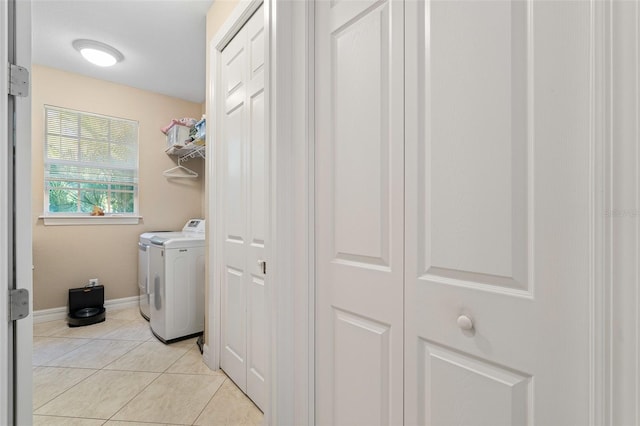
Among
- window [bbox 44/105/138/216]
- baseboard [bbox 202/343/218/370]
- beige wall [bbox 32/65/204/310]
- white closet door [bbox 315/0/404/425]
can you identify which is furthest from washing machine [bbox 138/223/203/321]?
white closet door [bbox 315/0/404/425]

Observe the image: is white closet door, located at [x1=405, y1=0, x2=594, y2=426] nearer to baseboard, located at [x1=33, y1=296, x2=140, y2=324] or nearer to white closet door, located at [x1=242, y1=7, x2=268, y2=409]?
white closet door, located at [x1=242, y1=7, x2=268, y2=409]

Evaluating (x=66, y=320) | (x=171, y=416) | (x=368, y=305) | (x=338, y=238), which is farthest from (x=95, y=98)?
(x=368, y=305)

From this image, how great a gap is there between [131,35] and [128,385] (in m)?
2.74

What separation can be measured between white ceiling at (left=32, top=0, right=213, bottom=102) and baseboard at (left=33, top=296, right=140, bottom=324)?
2515 millimetres

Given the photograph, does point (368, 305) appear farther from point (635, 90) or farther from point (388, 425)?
point (635, 90)

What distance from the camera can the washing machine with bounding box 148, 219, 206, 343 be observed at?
2.58 meters

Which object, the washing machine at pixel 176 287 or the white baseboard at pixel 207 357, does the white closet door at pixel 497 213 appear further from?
the washing machine at pixel 176 287

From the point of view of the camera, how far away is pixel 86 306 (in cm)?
314

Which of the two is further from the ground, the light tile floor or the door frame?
the door frame

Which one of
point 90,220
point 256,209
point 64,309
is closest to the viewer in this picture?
point 256,209

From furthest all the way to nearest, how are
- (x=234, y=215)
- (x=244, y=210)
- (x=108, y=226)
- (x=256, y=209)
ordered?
(x=108, y=226) < (x=234, y=215) < (x=244, y=210) < (x=256, y=209)

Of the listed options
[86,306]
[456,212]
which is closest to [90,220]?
[86,306]

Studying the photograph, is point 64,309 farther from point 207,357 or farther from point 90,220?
point 207,357

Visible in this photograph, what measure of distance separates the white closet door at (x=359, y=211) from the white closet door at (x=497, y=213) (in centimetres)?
6
